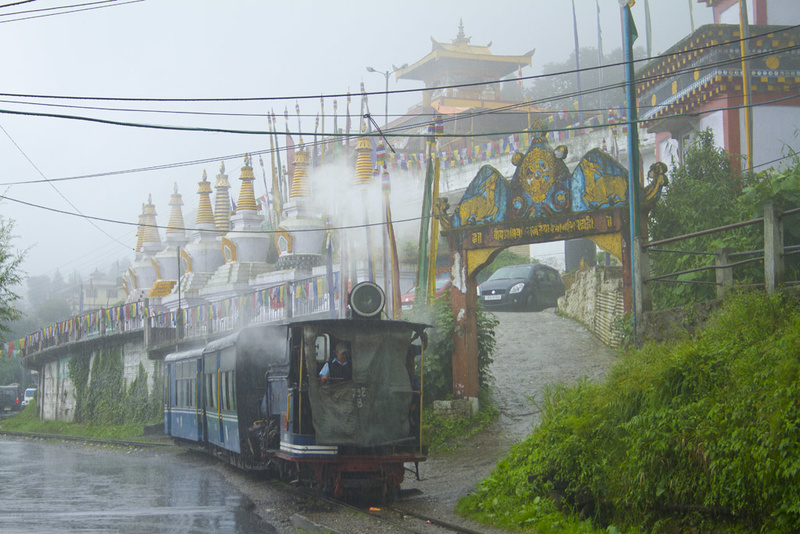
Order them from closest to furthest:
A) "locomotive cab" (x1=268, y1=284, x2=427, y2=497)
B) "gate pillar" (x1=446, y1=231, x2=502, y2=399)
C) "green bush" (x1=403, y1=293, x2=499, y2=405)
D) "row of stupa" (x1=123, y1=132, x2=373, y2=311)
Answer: "locomotive cab" (x1=268, y1=284, x2=427, y2=497) < "gate pillar" (x1=446, y1=231, x2=502, y2=399) < "green bush" (x1=403, y1=293, x2=499, y2=405) < "row of stupa" (x1=123, y1=132, x2=373, y2=311)

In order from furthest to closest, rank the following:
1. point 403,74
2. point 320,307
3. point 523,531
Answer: point 403,74
point 320,307
point 523,531

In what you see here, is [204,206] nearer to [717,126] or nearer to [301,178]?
[301,178]

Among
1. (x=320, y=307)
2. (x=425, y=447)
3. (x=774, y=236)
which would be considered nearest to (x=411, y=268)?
(x=320, y=307)

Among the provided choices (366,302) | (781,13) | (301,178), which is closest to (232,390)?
(366,302)

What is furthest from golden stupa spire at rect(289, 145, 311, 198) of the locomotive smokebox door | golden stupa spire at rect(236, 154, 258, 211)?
the locomotive smokebox door

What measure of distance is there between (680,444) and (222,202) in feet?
141

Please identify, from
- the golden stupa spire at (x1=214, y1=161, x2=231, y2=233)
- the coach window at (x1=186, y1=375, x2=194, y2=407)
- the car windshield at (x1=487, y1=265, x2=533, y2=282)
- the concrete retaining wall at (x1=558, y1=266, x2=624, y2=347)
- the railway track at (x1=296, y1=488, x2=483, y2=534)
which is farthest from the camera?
the golden stupa spire at (x1=214, y1=161, x2=231, y2=233)

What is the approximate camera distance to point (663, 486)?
7.95m

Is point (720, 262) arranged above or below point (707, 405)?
above

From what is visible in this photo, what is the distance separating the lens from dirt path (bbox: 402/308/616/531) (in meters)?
13.2

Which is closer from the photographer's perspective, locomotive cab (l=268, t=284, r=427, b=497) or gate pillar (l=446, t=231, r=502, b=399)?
locomotive cab (l=268, t=284, r=427, b=497)

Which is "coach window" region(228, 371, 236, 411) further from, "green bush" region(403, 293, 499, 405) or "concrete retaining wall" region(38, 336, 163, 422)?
"concrete retaining wall" region(38, 336, 163, 422)

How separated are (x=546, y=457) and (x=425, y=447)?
2405 millimetres

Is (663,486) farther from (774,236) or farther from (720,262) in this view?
(720,262)
